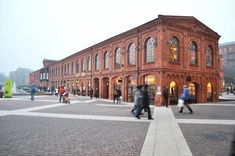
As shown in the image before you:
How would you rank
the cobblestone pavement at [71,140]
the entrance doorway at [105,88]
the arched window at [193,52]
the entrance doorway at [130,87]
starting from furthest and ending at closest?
the entrance doorway at [105,88], the entrance doorway at [130,87], the arched window at [193,52], the cobblestone pavement at [71,140]

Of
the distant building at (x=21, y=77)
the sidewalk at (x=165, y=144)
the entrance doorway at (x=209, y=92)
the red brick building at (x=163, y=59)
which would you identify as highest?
the distant building at (x=21, y=77)

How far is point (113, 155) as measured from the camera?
6.38m

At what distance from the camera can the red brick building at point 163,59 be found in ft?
80.4

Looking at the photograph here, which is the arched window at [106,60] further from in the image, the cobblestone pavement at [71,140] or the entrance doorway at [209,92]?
the cobblestone pavement at [71,140]

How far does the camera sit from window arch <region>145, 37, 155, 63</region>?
25688 mm

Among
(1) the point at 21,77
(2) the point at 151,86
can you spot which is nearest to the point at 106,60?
(2) the point at 151,86

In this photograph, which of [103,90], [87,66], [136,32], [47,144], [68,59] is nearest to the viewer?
[47,144]

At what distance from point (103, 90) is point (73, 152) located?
28.9 metres

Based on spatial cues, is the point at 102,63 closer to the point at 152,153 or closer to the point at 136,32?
the point at 136,32

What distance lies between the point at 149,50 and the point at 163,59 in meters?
2.69

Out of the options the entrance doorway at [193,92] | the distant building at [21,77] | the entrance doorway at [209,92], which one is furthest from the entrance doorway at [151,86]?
the distant building at [21,77]

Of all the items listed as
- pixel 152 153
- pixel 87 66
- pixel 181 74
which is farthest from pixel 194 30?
pixel 152 153

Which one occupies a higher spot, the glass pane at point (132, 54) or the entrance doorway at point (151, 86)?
the glass pane at point (132, 54)

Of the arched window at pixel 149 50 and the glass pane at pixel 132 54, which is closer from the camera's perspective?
the arched window at pixel 149 50
